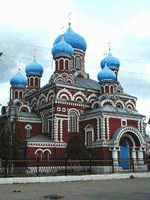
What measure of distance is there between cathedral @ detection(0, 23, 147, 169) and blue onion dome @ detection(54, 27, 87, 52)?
0.38ft

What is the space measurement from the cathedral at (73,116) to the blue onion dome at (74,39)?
0.12 meters

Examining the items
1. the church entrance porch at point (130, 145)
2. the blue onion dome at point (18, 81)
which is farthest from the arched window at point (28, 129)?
the church entrance porch at point (130, 145)

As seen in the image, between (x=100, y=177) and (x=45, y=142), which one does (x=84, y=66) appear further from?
Result: (x=100, y=177)

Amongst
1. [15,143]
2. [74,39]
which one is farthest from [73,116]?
[74,39]

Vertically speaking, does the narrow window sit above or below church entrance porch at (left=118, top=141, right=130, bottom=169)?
above

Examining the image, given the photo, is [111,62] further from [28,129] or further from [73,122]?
[28,129]

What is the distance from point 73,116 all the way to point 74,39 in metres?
9.91

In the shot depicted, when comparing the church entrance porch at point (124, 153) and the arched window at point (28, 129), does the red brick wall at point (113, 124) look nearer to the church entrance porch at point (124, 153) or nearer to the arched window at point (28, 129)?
the church entrance porch at point (124, 153)

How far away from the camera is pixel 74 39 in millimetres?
29719

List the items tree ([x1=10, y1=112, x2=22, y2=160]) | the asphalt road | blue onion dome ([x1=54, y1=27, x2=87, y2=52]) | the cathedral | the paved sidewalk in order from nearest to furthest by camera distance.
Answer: the asphalt road → the paved sidewalk → tree ([x1=10, y1=112, x2=22, y2=160]) → the cathedral → blue onion dome ([x1=54, y1=27, x2=87, y2=52])

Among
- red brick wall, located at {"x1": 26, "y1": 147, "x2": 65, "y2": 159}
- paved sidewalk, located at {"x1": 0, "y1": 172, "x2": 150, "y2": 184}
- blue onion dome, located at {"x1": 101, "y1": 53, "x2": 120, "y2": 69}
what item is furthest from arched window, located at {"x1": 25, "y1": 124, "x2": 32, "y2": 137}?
blue onion dome, located at {"x1": 101, "y1": 53, "x2": 120, "y2": 69}

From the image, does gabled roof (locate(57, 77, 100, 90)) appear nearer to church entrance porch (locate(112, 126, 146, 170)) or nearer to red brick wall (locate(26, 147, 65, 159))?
church entrance porch (locate(112, 126, 146, 170))

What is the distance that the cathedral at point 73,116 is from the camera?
70.7 ft

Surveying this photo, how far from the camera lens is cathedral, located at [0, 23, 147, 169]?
21562mm
